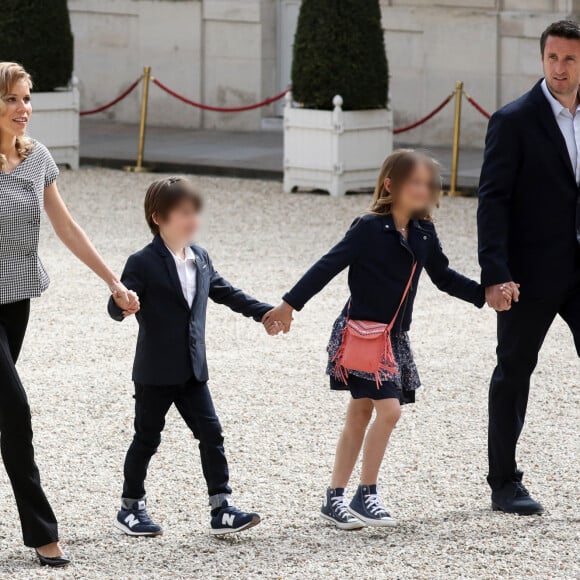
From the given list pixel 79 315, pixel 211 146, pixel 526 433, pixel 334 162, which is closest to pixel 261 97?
pixel 211 146

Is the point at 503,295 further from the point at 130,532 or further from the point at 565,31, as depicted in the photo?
the point at 130,532

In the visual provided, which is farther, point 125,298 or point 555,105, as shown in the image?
point 555,105

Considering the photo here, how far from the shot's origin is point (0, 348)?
4359 millimetres

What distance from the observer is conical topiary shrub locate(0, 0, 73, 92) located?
1418 cm

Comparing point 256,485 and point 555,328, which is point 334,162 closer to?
point 555,328

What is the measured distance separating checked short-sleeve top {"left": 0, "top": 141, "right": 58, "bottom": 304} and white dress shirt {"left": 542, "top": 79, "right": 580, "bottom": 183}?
1.75 metres

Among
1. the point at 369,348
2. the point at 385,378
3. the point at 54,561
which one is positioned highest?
the point at 369,348

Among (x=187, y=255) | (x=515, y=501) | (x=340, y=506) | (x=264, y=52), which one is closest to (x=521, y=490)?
(x=515, y=501)

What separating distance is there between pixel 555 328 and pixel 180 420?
2.84 m

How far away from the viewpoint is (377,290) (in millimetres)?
4805

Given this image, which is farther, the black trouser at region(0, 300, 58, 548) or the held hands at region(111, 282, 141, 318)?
the held hands at region(111, 282, 141, 318)

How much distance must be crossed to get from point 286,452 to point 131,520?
A: 1074mm

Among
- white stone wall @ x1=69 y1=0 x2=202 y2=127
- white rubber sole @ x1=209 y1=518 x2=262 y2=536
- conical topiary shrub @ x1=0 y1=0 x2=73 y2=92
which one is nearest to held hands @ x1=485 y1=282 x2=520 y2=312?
white rubber sole @ x1=209 y1=518 x2=262 y2=536

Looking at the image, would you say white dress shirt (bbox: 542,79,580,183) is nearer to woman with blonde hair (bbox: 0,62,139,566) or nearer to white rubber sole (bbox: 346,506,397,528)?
white rubber sole (bbox: 346,506,397,528)
